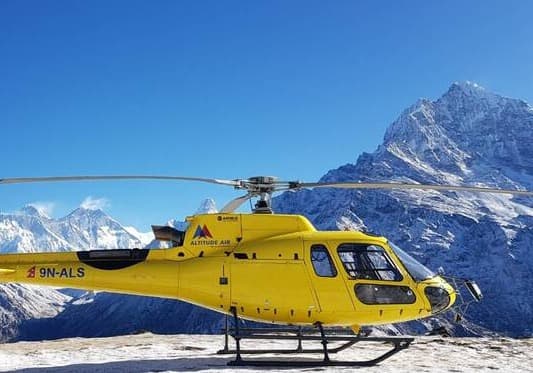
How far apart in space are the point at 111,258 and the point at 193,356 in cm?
343

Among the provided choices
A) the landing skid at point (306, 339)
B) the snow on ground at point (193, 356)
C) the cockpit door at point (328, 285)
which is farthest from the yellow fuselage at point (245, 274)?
the snow on ground at point (193, 356)

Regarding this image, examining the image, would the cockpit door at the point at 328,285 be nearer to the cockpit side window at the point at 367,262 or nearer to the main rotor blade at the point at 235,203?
the cockpit side window at the point at 367,262

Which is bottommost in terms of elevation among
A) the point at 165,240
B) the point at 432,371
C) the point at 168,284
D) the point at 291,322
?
the point at 432,371

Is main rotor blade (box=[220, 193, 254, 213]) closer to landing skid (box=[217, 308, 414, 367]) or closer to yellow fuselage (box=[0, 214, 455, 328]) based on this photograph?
yellow fuselage (box=[0, 214, 455, 328])

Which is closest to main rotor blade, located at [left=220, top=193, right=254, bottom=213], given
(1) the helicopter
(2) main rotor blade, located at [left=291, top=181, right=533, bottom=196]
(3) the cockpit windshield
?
(1) the helicopter

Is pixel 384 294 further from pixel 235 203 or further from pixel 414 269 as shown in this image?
pixel 235 203

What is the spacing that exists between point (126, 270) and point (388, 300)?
21.9 ft

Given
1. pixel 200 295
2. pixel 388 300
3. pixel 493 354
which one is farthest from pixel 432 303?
pixel 200 295

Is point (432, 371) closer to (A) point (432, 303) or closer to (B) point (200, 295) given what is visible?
(A) point (432, 303)

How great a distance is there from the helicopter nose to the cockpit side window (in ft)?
2.74

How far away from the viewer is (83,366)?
13992 millimetres

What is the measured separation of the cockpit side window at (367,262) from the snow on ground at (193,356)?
2147 mm

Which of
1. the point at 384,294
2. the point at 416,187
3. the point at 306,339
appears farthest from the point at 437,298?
the point at 306,339

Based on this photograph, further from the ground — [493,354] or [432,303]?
[432,303]
